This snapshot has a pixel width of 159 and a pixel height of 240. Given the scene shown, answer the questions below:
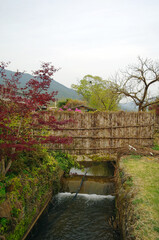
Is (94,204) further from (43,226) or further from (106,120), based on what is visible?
(106,120)

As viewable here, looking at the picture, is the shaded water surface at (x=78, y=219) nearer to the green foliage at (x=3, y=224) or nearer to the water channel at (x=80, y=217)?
the water channel at (x=80, y=217)

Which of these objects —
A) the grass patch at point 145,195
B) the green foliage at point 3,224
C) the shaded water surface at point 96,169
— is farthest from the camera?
the shaded water surface at point 96,169

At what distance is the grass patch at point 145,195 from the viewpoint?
2756 mm

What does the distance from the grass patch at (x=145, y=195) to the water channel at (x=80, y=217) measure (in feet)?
3.50

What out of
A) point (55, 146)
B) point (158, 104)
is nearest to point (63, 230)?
point (55, 146)

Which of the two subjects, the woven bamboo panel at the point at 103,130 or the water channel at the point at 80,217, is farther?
the woven bamboo panel at the point at 103,130

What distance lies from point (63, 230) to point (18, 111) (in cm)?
320

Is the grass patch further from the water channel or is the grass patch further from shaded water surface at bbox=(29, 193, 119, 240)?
shaded water surface at bbox=(29, 193, 119, 240)

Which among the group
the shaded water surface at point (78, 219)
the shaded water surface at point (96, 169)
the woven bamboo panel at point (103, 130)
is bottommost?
the shaded water surface at point (78, 219)

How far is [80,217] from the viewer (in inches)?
199

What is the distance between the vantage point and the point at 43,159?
6.07m

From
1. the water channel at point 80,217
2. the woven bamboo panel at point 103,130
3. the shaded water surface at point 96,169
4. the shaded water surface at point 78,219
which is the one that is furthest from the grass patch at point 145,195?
the woven bamboo panel at point 103,130

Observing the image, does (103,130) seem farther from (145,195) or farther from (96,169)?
(145,195)

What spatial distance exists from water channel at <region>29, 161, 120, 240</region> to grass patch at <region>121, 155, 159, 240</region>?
107 centimetres
